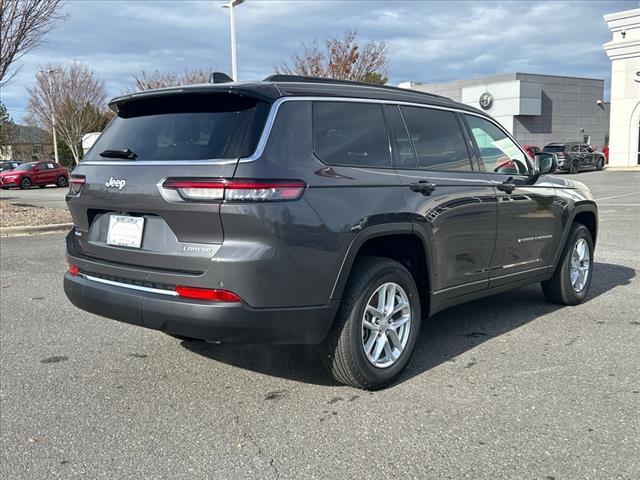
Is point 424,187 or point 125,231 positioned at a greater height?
point 424,187

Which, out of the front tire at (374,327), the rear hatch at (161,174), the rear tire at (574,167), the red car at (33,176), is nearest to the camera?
the rear hatch at (161,174)

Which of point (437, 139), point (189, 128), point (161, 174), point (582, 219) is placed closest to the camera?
point (161, 174)

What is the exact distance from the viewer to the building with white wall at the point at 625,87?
34312mm

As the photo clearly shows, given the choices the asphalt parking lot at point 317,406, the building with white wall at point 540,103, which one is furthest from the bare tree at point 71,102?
the asphalt parking lot at point 317,406

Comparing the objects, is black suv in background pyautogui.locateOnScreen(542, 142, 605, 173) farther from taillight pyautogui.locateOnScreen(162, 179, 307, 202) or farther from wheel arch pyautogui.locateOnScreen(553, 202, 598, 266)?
taillight pyautogui.locateOnScreen(162, 179, 307, 202)

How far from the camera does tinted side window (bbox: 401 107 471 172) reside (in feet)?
14.1

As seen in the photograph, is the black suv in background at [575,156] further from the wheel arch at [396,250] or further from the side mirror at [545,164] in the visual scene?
the wheel arch at [396,250]

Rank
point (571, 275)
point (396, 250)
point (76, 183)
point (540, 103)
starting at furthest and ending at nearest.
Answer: point (540, 103)
point (571, 275)
point (396, 250)
point (76, 183)

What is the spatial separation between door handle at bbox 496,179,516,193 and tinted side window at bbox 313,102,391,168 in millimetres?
1268

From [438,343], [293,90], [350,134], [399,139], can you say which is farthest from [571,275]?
[293,90]

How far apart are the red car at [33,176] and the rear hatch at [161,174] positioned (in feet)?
96.2

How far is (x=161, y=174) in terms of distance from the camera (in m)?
3.44

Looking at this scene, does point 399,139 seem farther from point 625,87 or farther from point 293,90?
point 625,87

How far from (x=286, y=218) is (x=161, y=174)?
30.1 inches
